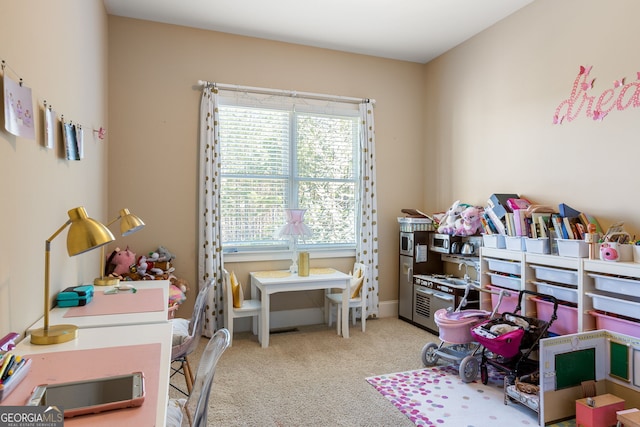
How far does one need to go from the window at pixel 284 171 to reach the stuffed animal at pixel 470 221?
3.93 feet

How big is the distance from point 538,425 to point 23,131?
290cm

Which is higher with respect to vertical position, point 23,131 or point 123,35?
point 123,35

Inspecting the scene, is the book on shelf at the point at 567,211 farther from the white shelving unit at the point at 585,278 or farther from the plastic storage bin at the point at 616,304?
the plastic storage bin at the point at 616,304

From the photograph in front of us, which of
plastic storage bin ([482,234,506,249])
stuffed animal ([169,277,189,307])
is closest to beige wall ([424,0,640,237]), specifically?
plastic storage bin ([482,234,506,249])

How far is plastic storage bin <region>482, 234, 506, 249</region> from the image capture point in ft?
10.7

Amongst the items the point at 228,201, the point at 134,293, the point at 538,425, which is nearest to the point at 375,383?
the point at 538,425

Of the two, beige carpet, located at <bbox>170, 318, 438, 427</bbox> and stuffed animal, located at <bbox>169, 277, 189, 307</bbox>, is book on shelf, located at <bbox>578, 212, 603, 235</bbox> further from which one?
stuffed animal, located at <bbox>169, 277, 189, 307</bbox>

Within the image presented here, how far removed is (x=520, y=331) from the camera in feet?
8.50

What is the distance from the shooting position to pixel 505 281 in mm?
3223

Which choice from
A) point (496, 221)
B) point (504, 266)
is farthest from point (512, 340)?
point (496, 221)

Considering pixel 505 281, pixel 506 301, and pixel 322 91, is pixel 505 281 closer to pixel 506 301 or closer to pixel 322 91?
pixel 506 301

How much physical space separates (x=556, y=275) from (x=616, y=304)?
17.1 inches

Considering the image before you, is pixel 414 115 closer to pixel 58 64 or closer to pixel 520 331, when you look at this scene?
pixel 520 331

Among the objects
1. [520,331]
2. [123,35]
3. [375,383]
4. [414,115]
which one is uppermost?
[123,35]
